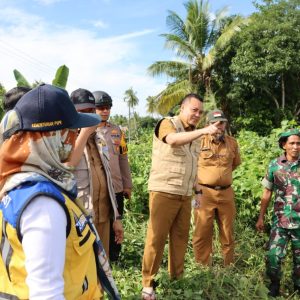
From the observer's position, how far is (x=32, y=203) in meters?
1.10

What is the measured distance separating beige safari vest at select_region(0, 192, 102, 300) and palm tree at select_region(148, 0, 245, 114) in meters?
18.9

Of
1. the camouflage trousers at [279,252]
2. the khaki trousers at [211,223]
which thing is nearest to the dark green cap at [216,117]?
the khaki trousers at [211,223]

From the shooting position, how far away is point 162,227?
133 inches

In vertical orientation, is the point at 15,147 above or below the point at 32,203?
above

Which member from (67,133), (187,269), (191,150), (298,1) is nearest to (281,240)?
(187,269)

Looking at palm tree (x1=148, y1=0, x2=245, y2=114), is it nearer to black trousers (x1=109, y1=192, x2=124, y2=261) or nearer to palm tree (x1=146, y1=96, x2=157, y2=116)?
palm tree (x1=146, y1=96, x2=157, y2=116)

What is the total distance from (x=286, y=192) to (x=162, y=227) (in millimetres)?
1341

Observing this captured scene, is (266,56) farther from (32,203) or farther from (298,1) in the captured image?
(32,203)

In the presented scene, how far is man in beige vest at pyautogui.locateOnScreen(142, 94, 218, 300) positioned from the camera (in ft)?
10.9

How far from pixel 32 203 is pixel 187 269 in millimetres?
3113

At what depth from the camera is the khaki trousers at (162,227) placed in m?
3.34

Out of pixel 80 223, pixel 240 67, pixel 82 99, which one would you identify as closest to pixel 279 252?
pixel 82 99

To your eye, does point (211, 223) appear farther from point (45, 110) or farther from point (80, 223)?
point (45, 110)

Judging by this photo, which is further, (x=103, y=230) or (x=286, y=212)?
(x=286, y=212)
